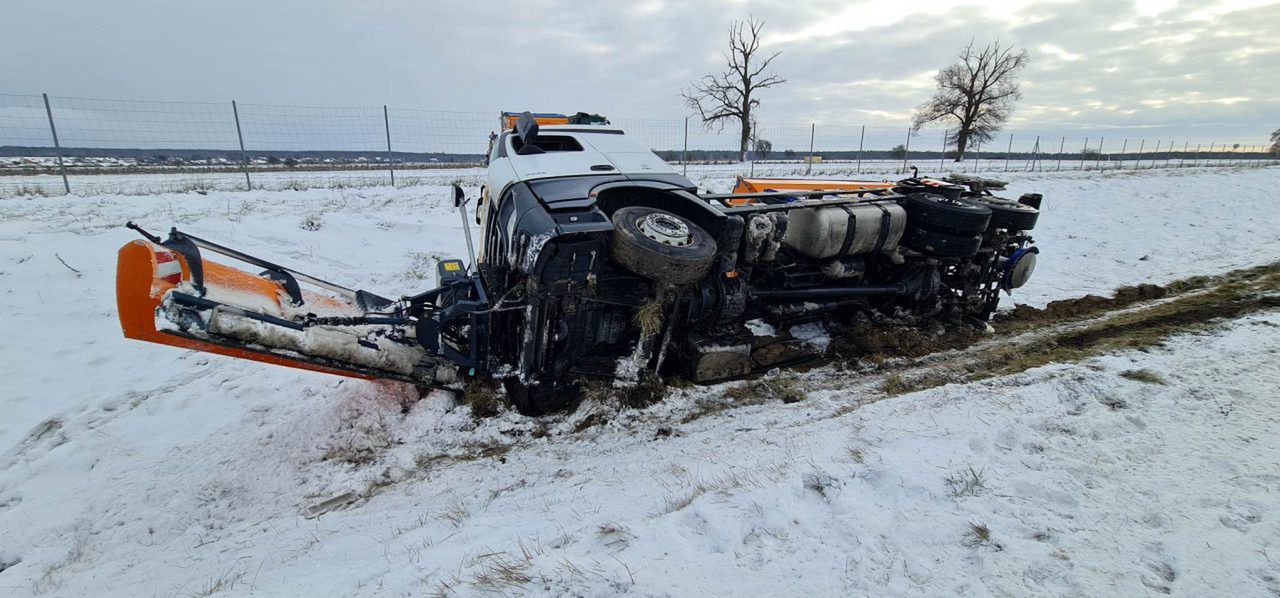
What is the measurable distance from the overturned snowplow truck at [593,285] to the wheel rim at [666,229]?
0.05ft

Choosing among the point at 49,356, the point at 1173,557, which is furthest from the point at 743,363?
the point at 49,356

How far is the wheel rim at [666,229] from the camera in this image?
3.58 m

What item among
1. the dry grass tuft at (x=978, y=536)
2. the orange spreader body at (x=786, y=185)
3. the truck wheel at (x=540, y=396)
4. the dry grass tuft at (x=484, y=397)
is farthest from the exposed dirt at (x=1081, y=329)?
the dry grass tuft at (x=484, y=397)

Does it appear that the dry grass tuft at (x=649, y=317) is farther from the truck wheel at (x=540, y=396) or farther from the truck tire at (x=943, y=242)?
the truck tire at (x=943, y=242)

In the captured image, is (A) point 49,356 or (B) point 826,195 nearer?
(A) point 49,356

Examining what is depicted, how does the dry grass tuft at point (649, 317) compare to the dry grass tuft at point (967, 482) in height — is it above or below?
above

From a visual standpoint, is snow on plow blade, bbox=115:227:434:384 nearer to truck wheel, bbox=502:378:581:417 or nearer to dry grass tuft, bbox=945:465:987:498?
truck wheel, bbox=502:378:581:417

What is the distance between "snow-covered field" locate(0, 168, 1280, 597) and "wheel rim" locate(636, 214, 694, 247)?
1308mm

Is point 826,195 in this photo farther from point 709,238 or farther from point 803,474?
point 803,474

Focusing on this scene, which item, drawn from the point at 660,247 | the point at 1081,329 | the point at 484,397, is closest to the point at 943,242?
the point at 1081,329

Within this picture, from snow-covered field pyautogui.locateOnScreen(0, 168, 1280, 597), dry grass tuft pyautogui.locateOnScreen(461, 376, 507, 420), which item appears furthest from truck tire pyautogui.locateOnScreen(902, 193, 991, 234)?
dry grass tuft pyautogui.locateOnScreen(461, 376, 507, 420)

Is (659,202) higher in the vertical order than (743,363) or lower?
higher

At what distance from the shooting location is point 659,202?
13.9 feet

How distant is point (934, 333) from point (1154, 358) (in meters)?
1.68
